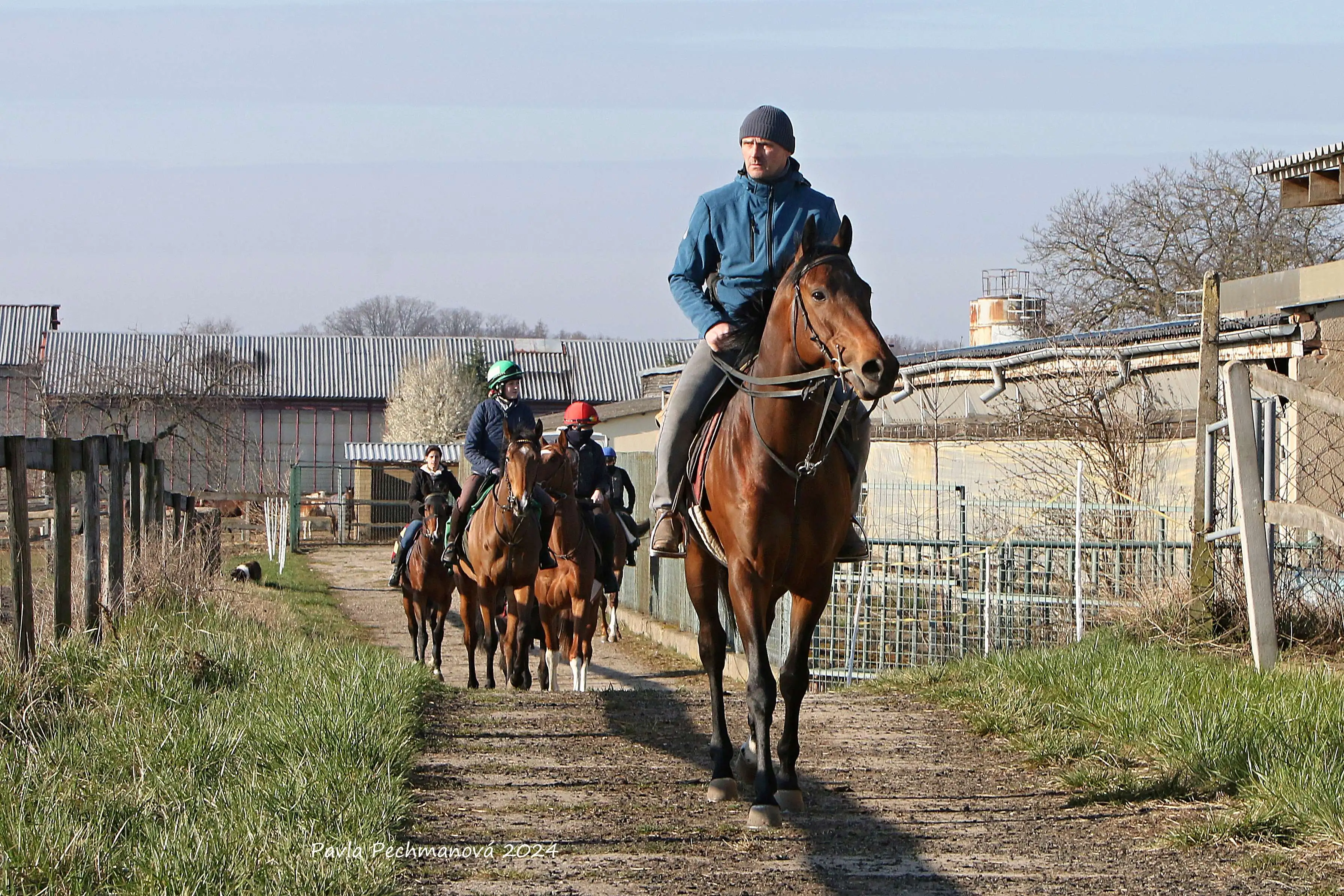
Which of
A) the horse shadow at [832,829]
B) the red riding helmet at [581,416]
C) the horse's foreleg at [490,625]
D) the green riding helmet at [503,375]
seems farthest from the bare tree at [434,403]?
the horse shadow at [832,829]

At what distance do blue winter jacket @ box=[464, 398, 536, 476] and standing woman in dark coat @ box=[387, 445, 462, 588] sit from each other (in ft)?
9.29

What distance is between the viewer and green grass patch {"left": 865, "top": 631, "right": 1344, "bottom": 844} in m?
5.59

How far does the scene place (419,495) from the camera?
1678 cm

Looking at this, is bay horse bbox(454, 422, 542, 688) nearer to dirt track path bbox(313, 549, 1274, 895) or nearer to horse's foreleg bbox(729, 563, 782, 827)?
dirt track path bbox(313, 549, 1274, 895)

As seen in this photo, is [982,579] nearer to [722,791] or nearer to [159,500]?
[722,791]

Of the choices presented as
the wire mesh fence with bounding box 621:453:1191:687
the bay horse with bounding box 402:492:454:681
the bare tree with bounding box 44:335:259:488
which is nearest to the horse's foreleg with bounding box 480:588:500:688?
the bay horse with bounding box 402:492:454:681

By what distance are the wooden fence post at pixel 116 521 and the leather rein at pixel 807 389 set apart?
6860mm

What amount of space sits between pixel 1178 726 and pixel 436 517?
33.5ft

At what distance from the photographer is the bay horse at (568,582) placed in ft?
Result: 45.5

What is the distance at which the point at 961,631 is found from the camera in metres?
12.6

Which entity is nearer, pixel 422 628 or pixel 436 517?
pixel 436 517

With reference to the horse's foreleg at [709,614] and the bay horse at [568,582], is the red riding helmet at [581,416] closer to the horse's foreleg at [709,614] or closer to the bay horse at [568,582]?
the bay horse at [568,582]

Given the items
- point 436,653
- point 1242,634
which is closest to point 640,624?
point 436,653

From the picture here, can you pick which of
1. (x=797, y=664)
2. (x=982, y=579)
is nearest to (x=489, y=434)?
(x=982, y=579)
